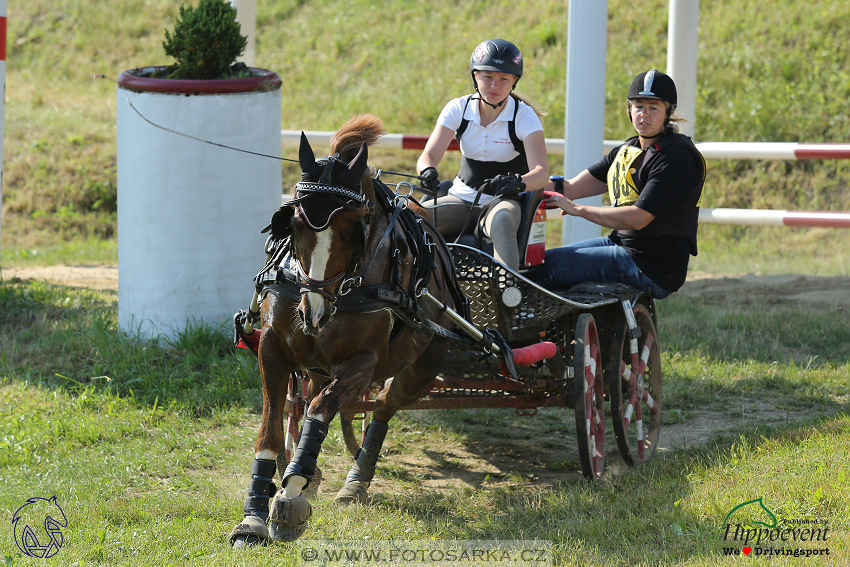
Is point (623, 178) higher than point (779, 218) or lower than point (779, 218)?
higher

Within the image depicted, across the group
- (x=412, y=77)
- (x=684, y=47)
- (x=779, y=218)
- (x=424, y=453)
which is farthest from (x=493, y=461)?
(x=412, y=77)

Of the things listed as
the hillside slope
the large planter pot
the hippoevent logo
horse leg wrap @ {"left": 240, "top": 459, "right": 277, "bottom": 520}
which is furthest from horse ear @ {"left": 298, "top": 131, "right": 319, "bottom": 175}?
the hillside slope

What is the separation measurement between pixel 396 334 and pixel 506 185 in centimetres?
134

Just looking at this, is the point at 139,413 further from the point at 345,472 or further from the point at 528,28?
the point at 528,28

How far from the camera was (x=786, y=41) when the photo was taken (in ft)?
44.3

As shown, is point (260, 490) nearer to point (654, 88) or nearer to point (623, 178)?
point (623, 178)

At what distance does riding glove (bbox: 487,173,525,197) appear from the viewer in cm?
491

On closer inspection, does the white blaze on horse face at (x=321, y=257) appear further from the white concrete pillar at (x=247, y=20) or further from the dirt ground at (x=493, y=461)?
the white concrete pillar at (x=247, y=20)

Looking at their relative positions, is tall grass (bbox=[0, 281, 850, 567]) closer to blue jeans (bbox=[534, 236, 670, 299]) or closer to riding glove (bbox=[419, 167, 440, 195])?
blue jeans (bbox=[534, 236, 670, 299])

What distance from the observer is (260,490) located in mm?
3605

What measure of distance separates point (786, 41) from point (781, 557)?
1162 centimetres

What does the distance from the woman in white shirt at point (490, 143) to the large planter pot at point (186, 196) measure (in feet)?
5.23

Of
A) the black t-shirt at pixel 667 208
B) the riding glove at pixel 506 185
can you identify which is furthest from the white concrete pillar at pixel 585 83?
the riding glove at pixel 506 185

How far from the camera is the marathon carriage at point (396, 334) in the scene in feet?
11.3
